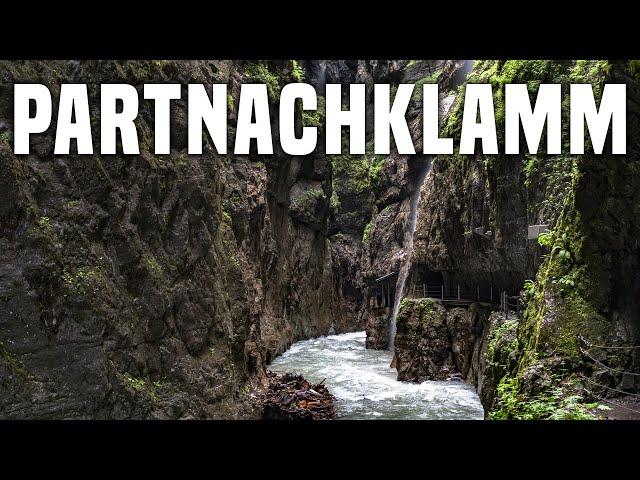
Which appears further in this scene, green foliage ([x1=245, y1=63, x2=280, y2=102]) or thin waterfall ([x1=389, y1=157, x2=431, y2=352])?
thin waterfall ([x1=389, y1=157, x2=431, y2=352])

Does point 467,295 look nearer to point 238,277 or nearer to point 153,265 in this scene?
point 238,277

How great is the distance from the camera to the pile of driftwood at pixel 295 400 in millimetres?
14726

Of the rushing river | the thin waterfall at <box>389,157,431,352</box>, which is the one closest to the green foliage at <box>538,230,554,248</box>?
the rushing river

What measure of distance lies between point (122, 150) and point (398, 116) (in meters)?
5.87

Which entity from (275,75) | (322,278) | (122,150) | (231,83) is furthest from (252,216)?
(322,278)

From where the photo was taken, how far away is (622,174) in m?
8.18

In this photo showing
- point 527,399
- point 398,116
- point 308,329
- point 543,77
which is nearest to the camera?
point 527,399

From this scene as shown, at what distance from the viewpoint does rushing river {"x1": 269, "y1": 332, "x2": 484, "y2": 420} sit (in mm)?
15490

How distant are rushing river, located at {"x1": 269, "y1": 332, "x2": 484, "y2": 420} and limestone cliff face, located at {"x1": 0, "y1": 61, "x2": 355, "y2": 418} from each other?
3.72 m

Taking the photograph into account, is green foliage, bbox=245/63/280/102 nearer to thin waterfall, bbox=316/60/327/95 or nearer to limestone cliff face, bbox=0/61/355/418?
limestone cliff face, bbox=0/61/355/418

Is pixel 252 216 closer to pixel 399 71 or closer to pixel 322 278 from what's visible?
pixel 322 278

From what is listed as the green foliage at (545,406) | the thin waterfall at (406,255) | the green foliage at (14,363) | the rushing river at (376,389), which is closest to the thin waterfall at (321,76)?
the thin waterfall at (406,255)

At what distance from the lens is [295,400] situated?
15773mm

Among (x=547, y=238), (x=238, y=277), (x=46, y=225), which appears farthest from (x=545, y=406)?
(x=238, y=277)
